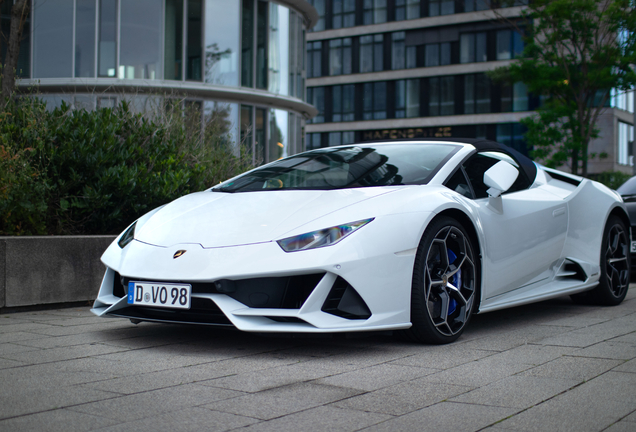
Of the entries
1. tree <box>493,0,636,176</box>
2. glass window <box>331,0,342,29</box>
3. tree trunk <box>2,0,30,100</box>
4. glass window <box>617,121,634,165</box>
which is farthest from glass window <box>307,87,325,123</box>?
tree trunk <box>2,0,30,100</box>

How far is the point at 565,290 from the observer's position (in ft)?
17.2

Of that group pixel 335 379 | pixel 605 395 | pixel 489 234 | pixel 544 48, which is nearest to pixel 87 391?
pixel 335 379

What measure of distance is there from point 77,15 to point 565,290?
670 inches

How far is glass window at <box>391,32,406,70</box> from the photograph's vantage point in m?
43.9

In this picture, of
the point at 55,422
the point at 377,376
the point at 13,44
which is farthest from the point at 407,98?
the point at 55,422

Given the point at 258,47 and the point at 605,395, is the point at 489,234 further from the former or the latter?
the point at 258,47

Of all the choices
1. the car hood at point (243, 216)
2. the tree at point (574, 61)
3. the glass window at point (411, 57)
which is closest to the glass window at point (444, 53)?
the glass window at point (411, 57)

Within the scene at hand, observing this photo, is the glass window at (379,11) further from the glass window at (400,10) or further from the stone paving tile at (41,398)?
the stone paving tile at (41,398)

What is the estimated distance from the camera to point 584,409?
107 inches

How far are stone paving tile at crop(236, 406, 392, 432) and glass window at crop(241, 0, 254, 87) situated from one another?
18650mm

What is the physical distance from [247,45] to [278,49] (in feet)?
4.63

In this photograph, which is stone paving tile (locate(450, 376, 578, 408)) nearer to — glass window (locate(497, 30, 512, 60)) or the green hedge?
the green hedge

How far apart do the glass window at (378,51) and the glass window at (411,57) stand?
1.78 m

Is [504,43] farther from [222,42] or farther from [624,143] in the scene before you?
[222,42]
